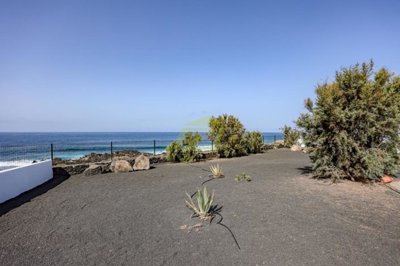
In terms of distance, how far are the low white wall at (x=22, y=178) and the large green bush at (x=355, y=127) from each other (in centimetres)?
872

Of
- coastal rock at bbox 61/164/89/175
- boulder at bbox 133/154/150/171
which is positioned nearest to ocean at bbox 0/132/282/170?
coastal rock at bbox 61/164/89/175

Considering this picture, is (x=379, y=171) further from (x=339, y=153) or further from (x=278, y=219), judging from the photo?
(x=278, y=219)

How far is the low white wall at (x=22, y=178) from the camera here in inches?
267

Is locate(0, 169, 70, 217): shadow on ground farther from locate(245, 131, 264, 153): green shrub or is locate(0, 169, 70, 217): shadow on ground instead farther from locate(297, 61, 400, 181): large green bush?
locate(245, 131, 264, 153): green shrub

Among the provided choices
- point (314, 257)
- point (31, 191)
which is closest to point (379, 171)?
point (314, 257)

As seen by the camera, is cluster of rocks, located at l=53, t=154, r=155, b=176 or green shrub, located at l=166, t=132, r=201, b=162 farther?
green shrub, located at l=166, t=132, r=201, b=162

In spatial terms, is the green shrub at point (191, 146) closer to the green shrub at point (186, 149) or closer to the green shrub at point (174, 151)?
the green shrub at point (186, 149)

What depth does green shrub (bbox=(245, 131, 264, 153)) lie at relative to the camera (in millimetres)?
18078

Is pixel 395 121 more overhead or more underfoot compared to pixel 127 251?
more overhead

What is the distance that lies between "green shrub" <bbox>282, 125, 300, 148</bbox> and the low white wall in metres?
18.5

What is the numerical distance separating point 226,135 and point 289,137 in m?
9.08

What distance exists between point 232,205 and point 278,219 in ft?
4.09

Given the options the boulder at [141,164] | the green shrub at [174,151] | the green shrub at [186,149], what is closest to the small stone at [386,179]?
the green shrub at [186,149]

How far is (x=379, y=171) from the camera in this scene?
7.75 m
